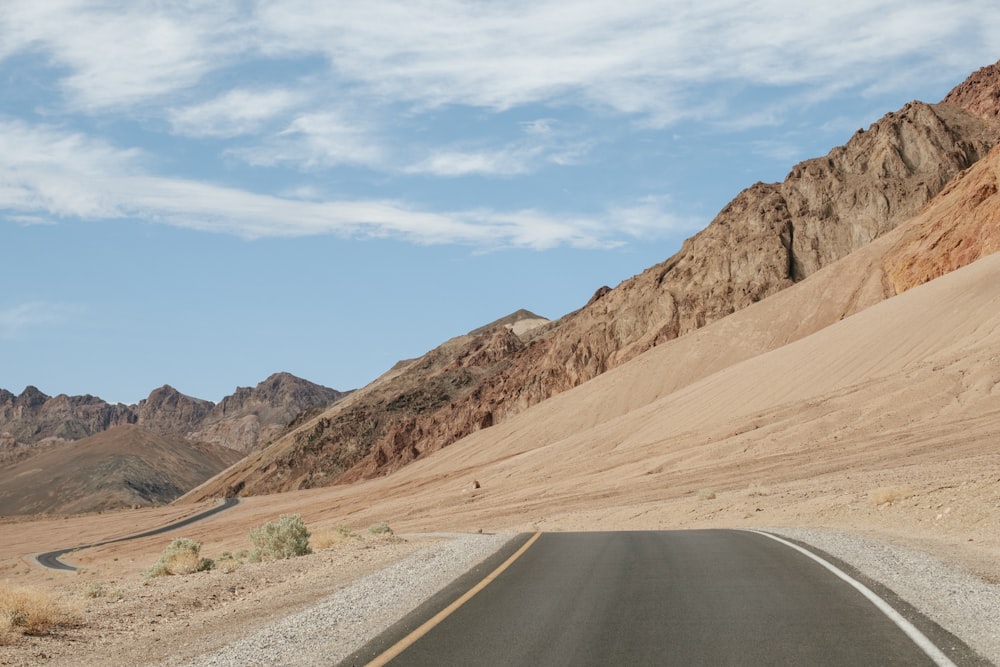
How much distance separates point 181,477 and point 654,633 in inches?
6698

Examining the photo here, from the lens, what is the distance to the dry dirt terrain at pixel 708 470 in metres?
13.6

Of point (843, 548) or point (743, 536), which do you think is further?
point (743, 536)

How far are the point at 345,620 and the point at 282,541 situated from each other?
43.8 feet

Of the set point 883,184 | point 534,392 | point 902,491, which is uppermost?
point 883,184

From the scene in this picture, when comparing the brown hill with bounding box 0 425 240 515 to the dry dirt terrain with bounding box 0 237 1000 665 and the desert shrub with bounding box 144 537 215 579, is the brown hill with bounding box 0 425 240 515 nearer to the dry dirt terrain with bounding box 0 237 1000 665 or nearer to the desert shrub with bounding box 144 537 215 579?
the dry dirt terrain with bounding box 0 237 1000 665

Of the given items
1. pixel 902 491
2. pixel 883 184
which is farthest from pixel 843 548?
pixel 883 184

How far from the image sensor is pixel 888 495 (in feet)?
77.3

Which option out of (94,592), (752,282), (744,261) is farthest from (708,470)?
(744,261)

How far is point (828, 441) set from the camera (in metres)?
40.9

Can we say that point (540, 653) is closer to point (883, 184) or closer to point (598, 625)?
point (598, 625)

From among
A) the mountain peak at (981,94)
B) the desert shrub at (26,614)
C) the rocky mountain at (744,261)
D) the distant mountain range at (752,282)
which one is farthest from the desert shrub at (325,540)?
the mountain peak at (981,94)

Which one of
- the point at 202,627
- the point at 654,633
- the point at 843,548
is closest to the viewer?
the point at 654,633

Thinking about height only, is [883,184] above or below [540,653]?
above

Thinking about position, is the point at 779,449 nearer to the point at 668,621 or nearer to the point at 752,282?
the point at 668,621
